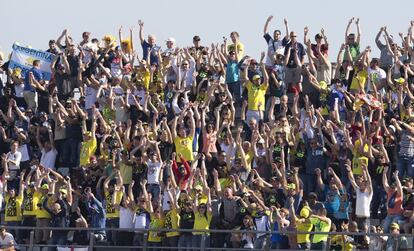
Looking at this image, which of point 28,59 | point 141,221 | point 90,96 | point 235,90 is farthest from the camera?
point 28,59

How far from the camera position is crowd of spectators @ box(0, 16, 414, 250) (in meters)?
35.8

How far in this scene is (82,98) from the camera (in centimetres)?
4266

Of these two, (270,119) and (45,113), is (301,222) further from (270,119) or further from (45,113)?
A: (45,113)

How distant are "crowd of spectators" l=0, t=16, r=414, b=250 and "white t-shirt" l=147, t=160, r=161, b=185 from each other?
0.03 m

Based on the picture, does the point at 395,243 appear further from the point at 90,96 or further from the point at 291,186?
the point at 90,96

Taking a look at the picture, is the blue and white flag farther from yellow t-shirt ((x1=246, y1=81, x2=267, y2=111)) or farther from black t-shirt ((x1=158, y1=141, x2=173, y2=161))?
yellow t-shirt ((x1=246, y1=81, x2=267, y2=111))

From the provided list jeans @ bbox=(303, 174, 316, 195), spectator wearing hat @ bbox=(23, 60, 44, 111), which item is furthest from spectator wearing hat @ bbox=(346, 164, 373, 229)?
spectator wearing hat @ bbox=(23, 60, 44, 111)

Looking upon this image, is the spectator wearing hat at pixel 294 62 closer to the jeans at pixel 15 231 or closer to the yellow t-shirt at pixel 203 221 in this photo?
the yellow t-shirt at pixel 203 221

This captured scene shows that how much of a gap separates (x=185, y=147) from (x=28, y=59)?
6970 millimetres

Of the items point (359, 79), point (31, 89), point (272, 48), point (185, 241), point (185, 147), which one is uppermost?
point (272, 48)

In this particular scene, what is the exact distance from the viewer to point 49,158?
4125 cm

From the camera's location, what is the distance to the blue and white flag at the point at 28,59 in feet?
145

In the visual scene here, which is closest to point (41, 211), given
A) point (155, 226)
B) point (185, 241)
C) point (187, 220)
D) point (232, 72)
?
point (155, 226)

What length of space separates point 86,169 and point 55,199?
5.88 feet
